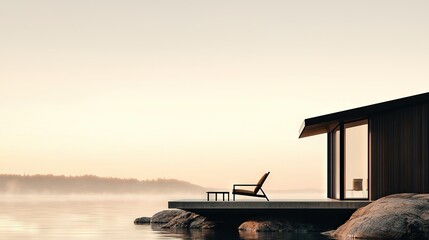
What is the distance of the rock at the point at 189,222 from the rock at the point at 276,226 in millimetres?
1513

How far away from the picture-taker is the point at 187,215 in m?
24.3

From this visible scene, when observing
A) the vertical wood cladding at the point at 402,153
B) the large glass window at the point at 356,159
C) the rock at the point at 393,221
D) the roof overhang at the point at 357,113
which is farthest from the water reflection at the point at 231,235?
the roof overhang at the point at 357,113

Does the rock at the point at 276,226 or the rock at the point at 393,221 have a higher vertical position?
the rock at the point at 393,221

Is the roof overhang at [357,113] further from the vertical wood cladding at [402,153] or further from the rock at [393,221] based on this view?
the rock at [393,221]

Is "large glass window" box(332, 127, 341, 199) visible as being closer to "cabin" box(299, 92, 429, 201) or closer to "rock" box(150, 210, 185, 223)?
"cabin" box(299, 92, 429, 201)

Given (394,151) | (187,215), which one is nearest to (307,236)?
(394,151)

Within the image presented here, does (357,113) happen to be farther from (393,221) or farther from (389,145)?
(393,221)

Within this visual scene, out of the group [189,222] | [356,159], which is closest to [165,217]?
[189,222]

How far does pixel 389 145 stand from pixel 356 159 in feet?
4.62

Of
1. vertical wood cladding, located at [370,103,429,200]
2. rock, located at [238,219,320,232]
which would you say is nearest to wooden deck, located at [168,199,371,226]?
rock, located at [238,219,320,232]

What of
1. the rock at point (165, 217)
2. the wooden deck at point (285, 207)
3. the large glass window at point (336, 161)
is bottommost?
the rock at point (165, 217)

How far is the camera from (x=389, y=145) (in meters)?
21.6

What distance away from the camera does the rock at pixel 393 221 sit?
18.6 m

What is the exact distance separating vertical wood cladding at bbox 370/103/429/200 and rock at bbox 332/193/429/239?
1597 millimetres
